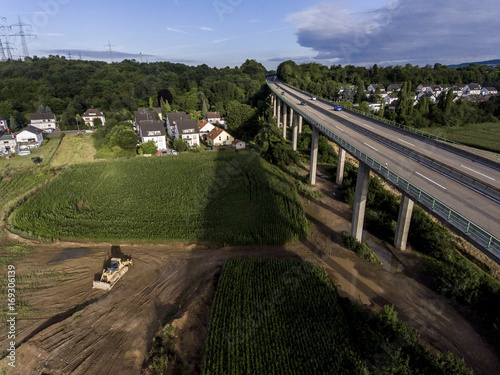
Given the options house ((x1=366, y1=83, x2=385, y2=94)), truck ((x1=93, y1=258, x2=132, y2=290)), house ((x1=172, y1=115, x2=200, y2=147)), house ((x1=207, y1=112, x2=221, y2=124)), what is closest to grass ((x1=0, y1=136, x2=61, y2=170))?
house ((x1=172, y1=115, x2=200, y2=147))

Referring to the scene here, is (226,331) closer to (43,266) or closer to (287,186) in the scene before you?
(43,266)

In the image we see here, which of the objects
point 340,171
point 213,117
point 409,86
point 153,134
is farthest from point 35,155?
point 409,86

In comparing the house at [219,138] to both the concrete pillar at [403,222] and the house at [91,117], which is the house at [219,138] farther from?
the concrete pillar at [403,222]

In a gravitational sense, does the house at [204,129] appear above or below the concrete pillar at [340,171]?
above

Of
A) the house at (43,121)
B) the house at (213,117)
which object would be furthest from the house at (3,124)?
the house at (213,117)

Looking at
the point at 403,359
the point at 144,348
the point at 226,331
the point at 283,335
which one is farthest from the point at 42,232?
the point at 403,359

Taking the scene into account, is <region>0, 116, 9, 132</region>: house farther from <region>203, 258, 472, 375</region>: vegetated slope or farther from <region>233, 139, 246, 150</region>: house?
<region>203, 258, 472, 375</region>: vegetated slope

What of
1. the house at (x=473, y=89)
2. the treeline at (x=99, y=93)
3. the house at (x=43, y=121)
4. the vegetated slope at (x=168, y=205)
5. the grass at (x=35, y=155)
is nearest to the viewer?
the vegetated slope at (x=168, y=205)

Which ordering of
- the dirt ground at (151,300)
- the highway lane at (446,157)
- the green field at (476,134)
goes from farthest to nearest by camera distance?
the green field at (476,134), the highway lane at (446,157), the dirt ground at (151,300)
